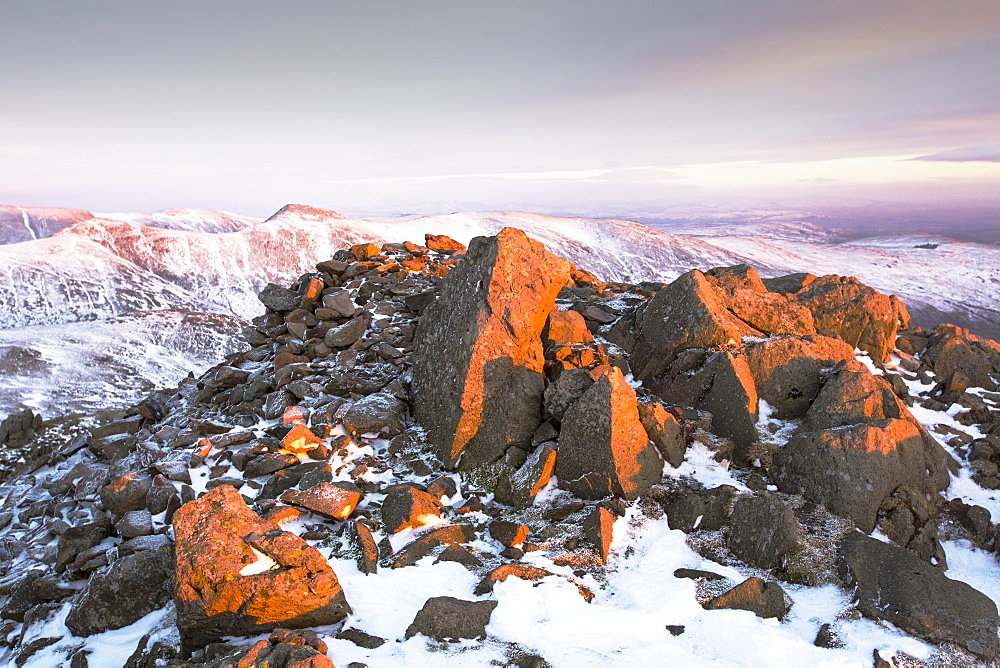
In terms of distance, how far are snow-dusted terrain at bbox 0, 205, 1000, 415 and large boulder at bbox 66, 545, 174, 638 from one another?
115 metres

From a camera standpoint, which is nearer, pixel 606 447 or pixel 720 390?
pixel 606 447

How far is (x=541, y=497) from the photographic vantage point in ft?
38.3

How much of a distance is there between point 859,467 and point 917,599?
9.32 ft

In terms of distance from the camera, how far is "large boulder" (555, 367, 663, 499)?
11.3 meters

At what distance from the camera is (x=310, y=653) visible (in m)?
6.84

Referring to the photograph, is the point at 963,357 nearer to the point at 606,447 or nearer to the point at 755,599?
the point at 606,447

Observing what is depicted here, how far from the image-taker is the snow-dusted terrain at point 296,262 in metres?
128

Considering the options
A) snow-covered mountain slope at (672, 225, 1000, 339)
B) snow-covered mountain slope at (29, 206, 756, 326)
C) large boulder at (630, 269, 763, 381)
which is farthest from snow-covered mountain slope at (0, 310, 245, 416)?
snow-covered mountain slope at (672, 225, 1000, 339)

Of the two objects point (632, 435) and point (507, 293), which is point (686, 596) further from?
point (507, 293)

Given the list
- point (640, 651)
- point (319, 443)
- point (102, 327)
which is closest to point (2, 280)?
point (102, 327)

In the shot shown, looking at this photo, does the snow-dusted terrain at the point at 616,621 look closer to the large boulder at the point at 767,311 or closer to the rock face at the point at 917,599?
the rock face at the point at 917,599

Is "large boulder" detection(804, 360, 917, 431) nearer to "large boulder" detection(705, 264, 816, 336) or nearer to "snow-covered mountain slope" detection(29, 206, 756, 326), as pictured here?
"large boulder" detection(705, 264, 816, 336)

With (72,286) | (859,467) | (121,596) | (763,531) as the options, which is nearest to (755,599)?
(763,531)

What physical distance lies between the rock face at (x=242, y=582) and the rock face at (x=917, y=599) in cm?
867
